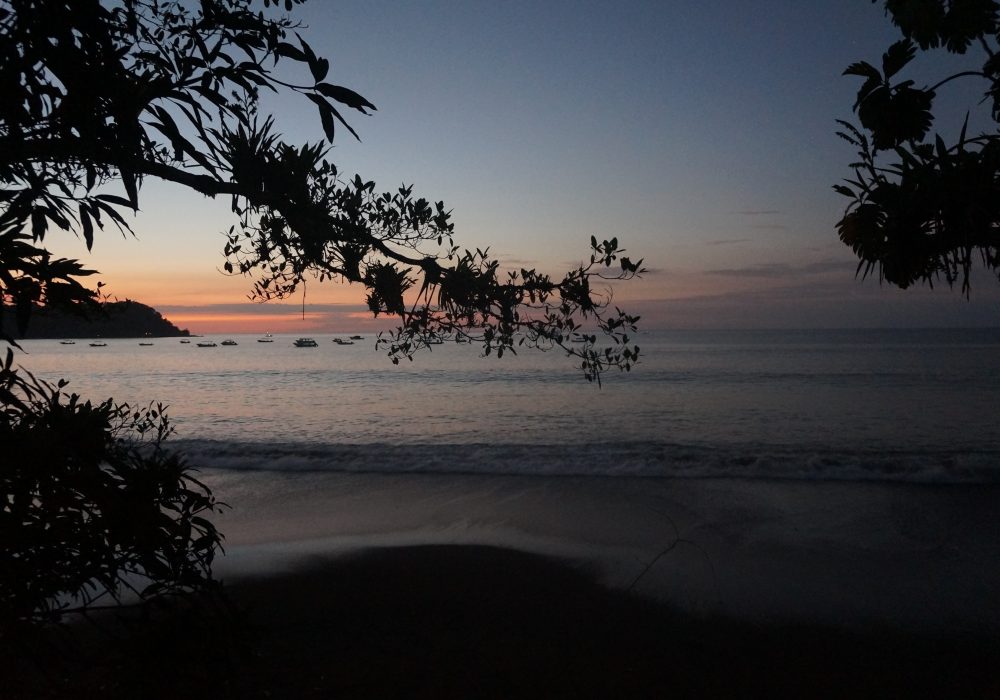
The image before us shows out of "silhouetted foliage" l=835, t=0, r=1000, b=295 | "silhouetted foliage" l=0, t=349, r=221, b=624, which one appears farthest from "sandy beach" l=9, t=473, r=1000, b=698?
"silhouetted foliage" l=835, t=0, r=1000, b=295

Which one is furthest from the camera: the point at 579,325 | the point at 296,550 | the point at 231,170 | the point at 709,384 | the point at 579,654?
the point at 709,384

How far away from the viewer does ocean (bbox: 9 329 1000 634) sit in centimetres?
776

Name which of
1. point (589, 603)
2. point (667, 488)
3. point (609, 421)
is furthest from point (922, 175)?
point (609, 421)

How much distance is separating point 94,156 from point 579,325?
10.2 ft

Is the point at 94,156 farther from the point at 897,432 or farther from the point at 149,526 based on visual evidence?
the point at 897,432

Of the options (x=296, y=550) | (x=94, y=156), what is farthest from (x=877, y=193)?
(x=296, y=550)

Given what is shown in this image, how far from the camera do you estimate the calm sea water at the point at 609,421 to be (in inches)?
613

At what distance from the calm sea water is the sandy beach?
11.9ft

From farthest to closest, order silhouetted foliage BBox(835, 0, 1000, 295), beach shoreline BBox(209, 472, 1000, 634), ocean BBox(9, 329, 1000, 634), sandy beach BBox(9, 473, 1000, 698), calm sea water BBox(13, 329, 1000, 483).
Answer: calm sea water BBox(13, 329, 1000, 483) → ocean BBox(9, 329, 1000, 634) → beach shoreline BBox(209, 472, 1000, 634) → sandy beach BBox(9, 473, 1000, 698) → silhouetted foliage BBox(835, 0, 1000, 295)

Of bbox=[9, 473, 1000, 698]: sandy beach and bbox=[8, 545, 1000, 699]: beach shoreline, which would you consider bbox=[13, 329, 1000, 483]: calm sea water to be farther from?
bbox=[8, 545, 1000, 699]: beach shoreline

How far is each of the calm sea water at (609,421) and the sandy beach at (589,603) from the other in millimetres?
3623

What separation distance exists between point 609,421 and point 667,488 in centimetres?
1069

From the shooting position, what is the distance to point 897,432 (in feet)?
68.2

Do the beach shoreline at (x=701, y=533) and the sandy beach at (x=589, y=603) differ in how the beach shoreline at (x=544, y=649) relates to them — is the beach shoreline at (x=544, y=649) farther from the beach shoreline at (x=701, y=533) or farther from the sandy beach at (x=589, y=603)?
the beach shoreline at (x=701, y=533)
